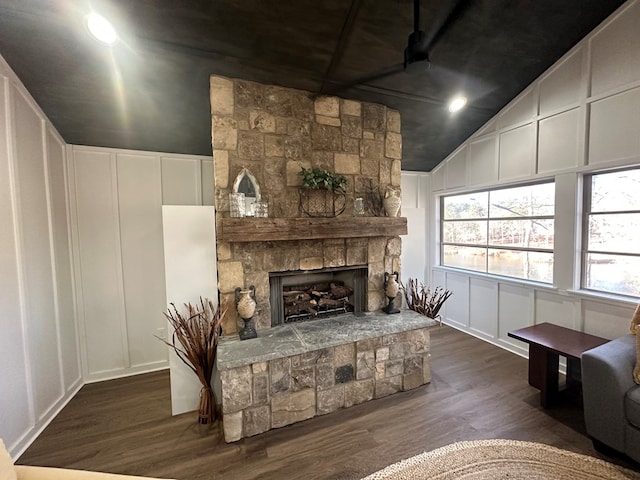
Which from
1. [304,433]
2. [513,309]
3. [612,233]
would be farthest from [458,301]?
[304,433]

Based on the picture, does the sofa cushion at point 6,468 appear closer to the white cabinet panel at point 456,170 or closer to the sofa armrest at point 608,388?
the sofa armrest at point 608,388

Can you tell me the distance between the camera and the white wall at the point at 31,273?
1.78m

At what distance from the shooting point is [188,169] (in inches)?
119

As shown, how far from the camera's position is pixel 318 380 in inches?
85.7

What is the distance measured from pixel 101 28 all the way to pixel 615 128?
4062mm

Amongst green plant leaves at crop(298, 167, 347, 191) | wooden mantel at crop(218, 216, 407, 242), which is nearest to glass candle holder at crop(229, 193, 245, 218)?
wooden mantel at crop(218, 216, 407, 242)

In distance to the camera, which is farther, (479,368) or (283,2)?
(479,368)

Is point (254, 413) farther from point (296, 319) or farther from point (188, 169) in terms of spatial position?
point (188, 169)

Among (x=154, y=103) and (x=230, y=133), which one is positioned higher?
(x=154, y=103)

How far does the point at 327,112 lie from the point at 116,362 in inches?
133

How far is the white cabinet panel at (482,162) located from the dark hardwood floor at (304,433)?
235cm

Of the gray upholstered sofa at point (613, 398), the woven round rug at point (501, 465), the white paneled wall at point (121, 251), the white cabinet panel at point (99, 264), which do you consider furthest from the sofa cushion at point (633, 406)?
the white cabinet panel at point (99, 264)

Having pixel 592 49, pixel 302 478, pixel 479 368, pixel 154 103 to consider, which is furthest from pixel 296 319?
pixel 592 49

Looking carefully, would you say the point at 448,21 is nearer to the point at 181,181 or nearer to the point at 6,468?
the point at 181,181
